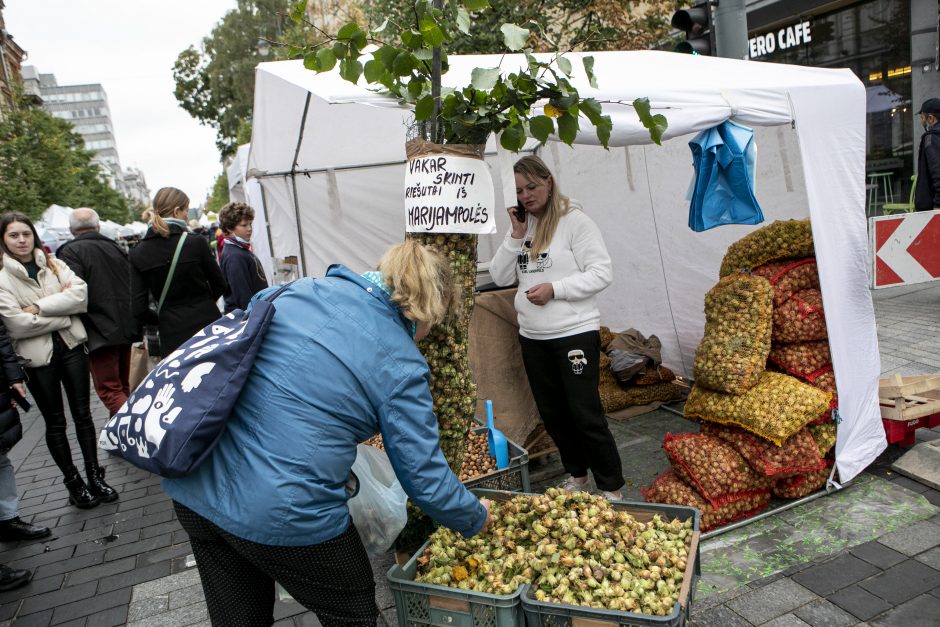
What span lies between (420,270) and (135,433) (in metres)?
0.91

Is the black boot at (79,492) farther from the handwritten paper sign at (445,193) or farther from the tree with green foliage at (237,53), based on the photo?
the tree with green foliage at (237,53)

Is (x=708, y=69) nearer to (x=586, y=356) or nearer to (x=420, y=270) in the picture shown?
(x=586, y=356)

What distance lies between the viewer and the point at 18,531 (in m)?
3.97

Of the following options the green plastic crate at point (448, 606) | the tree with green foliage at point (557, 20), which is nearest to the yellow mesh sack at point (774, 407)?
the green plastic crate at point (448, 606)

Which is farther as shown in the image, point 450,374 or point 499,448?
point 499,448

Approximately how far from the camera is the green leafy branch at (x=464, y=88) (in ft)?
7.44

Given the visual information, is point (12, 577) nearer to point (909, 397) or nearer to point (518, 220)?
point (518, 220)

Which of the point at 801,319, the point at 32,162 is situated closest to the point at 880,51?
the point at 801,319

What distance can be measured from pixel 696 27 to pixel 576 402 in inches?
178

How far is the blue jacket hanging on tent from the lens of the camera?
10.7ft

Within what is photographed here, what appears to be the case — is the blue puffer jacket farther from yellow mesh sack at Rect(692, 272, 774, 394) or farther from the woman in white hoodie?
yellow mesh sack at Rect(692, 272, 774, 394)

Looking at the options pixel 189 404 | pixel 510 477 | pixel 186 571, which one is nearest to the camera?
pixel 189 404

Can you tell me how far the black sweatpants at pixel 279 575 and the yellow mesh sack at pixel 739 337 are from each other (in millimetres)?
2282

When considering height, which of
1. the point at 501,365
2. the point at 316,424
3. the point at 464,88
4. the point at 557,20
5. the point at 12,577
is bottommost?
the point at 12,577
